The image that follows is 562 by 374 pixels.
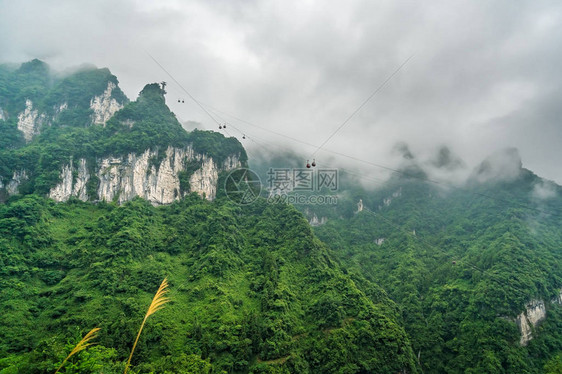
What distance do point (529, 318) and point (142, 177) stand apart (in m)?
82.0

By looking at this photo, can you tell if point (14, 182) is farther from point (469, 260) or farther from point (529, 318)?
point (529, 318)

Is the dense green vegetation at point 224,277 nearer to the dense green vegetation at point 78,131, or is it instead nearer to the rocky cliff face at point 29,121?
the dense green vegetation at point 78,131

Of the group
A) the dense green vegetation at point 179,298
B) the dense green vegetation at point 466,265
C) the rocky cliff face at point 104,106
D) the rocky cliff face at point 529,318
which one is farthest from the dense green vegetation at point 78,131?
the rocky cliff face at point 529,318

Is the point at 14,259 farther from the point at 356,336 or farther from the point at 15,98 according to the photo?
the point at 15,98

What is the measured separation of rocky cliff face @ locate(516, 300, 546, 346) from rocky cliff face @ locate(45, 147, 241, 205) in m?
68.4

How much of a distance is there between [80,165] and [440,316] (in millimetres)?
79230

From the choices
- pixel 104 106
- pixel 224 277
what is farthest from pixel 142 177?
pixel 224 277

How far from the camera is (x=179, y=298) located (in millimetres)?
49031

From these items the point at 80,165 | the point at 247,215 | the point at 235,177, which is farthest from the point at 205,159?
the point at 80,165

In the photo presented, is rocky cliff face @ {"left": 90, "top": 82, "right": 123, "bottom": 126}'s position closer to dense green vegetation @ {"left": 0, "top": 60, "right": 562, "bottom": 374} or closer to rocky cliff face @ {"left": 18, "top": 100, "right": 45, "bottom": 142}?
dense green vegetation @ {"left": 0, "top": 60, "right": 562, "bottom": 374}

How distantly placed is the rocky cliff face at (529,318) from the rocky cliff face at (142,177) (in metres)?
68.4

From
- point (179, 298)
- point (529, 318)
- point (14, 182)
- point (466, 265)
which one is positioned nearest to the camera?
point (179, 298)

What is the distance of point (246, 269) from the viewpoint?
59719mm

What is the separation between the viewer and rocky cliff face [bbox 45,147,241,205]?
68.2 metres
